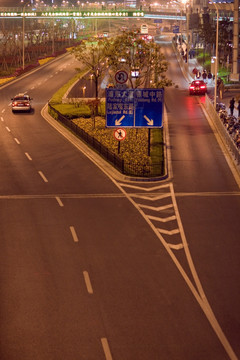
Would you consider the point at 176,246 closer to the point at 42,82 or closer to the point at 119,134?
the point at 119,134

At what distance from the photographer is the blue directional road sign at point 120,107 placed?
39.4 m

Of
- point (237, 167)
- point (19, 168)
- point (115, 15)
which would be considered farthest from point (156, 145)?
point (115, 15)

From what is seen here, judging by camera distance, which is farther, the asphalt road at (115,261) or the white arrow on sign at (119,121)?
the white arrow on sign at (119,121)

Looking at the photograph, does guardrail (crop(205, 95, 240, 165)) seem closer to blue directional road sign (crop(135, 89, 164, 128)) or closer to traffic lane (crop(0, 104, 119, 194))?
blue directional road sign (crop(135, 89, 164, 128))

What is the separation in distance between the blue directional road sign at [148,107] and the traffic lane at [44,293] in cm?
1176

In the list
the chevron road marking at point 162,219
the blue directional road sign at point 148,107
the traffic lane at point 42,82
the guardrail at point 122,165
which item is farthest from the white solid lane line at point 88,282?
the traffic lane at point 42,82

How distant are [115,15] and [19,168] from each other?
70.3 meters

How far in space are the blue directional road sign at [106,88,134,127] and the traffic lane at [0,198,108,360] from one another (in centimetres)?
1129

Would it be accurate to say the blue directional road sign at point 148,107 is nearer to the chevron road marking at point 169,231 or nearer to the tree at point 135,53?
the chevron road marking at point 169,231

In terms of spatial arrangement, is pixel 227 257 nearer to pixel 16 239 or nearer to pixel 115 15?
pixel 16 239

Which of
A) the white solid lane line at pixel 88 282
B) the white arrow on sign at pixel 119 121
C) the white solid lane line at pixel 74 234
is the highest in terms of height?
the white arrow on sign at pixel 119 121

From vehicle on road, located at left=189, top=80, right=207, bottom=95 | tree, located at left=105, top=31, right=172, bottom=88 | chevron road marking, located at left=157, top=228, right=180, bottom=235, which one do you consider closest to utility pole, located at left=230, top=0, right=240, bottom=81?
vehicle on road, located at left=189, top=80, right=207, bottom=95

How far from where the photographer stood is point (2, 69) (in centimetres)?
10881

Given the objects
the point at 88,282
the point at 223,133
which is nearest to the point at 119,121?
the point at 223,133
